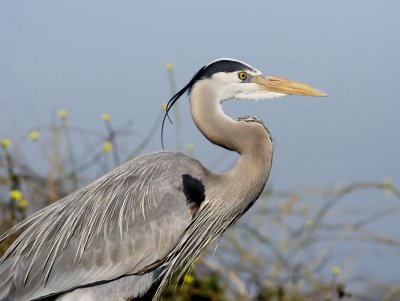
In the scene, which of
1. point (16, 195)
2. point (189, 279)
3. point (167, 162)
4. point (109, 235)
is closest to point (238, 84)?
point (167, 162)

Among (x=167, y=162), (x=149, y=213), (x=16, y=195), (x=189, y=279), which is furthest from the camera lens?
(x=189, y=279)

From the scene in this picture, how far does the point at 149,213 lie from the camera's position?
5012 millimetres

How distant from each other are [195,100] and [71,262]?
1.22m

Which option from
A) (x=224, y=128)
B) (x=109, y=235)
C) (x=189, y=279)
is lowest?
(x=189, y=279)

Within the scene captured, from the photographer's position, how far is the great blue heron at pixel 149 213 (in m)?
4.91

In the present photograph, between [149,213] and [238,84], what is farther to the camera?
[238,84]

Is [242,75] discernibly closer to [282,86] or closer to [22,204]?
[282,86]

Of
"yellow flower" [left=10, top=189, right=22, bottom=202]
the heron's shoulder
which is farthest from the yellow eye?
"yellow flower" [left=10, top=189, right=22, bottom=202]

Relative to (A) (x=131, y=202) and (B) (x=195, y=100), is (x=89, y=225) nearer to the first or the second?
(A) (x=131, y=202)

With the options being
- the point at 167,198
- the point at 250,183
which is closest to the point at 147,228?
the point at 167,198

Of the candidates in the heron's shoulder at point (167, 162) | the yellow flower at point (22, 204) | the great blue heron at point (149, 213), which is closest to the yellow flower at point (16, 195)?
the yellow flower at point (22, 204)

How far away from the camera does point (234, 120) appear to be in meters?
5.07

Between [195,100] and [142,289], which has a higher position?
[195,100]

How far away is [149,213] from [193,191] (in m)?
0.30
